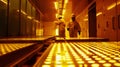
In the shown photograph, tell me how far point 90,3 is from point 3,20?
627 cm

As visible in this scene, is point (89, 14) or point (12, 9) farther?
point (89, 14)

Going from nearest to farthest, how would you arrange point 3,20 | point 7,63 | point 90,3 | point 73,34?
point 7,63 < point 3,20 < point 73,34 < point 90,3

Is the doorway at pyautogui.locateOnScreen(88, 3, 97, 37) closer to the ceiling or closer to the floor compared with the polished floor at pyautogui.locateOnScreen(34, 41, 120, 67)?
closer to the ceiling

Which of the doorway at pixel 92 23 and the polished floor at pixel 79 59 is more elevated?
the doorway at pixel 92 23

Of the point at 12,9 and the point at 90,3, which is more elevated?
the point at 90,3

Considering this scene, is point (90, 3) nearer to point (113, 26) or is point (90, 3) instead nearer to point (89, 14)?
point (89, 14)

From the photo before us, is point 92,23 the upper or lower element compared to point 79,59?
upper

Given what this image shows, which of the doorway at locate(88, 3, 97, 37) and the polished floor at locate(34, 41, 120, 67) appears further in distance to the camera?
the doorway at locate(88, 3, 97, 37)

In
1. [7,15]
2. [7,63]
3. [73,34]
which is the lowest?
[7,63]

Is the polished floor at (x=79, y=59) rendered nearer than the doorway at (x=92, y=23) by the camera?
Yes

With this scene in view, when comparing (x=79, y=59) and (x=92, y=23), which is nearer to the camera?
(x=79, y=59)

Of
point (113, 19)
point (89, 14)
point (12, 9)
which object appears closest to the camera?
point (113, 19)

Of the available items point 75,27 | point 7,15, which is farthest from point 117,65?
point 7,15

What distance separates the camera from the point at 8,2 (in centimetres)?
824
